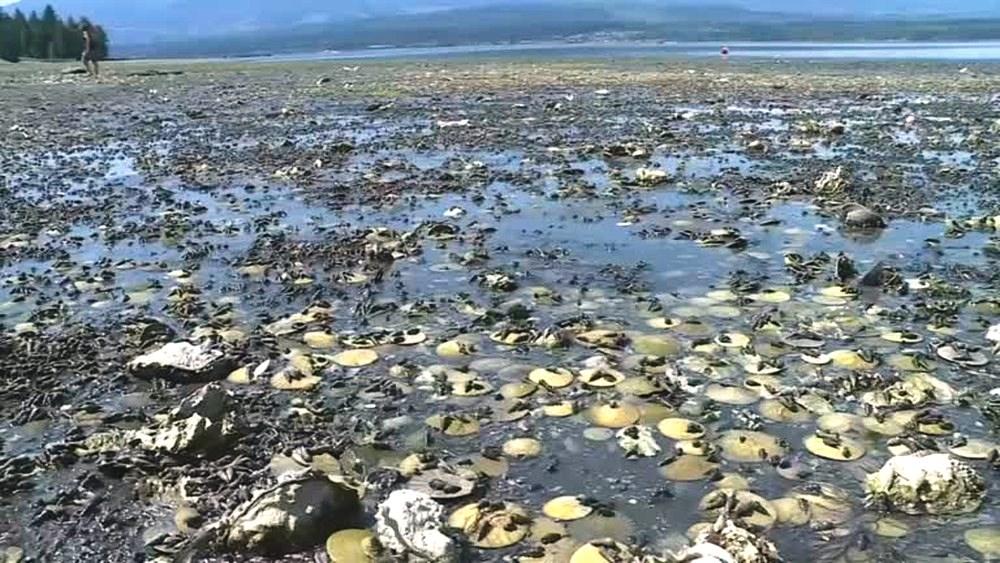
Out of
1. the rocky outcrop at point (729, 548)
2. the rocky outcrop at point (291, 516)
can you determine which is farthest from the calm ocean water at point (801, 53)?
the rocky outcrop at point (291, 516)

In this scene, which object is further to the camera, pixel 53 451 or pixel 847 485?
pixel 53 451

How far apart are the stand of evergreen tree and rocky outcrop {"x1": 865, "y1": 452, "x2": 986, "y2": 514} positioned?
233 ft

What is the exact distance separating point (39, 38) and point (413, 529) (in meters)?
76.9

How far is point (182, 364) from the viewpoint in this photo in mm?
6973

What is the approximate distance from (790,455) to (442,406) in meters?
2.42

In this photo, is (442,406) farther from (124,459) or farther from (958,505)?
(958,505)

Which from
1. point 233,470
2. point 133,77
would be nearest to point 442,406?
point 233,470

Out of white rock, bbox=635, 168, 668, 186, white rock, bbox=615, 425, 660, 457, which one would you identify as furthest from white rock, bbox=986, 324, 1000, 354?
white rock, bbox=635, 168, 668, 186

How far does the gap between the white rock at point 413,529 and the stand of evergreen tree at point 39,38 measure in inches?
2761

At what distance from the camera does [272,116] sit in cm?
2570

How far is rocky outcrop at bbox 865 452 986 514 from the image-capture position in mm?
5000

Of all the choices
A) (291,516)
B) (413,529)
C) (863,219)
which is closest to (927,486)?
(413,529)

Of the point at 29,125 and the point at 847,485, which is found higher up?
the point at 29,125

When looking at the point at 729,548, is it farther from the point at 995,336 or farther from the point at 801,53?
the point at 801,53
